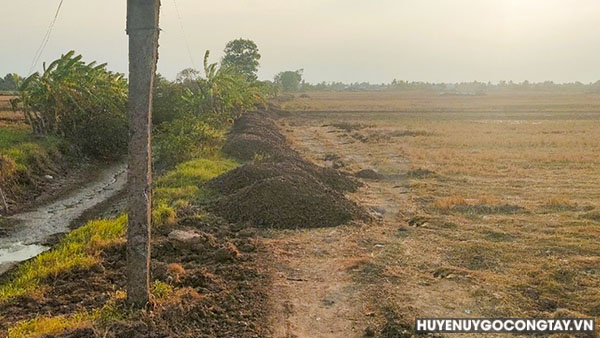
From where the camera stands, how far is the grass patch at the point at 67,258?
668cm

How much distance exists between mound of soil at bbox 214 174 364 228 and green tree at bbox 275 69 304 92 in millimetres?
110362

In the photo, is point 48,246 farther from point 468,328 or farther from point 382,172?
point 382,172

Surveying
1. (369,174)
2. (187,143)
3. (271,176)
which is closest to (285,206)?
(271,176)

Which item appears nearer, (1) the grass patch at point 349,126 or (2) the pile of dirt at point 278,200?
(2) the pile of dirt at point 278,200

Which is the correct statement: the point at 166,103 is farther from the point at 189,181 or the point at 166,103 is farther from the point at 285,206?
the point at 285,206

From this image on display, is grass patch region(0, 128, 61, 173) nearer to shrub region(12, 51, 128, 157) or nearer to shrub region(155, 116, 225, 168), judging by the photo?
shrub region(12, 51, 128, 157)

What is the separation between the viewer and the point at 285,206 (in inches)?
400

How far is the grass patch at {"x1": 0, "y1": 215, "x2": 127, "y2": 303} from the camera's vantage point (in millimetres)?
6679

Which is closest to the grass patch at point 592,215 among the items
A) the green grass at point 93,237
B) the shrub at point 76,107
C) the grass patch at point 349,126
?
the green grass at point 93,237

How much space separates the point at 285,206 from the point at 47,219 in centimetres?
563

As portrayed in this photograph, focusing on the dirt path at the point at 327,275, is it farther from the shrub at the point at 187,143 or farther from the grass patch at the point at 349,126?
the grass patch at the point at 349,126

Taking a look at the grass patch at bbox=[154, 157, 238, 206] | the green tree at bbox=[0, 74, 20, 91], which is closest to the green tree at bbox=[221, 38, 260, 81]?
the green tree at bbox=[0, 74, 20, 91]

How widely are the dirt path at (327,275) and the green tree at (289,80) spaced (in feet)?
362

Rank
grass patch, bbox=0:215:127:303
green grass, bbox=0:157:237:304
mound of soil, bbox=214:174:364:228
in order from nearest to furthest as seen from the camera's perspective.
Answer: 1. grass patch, bbox=0:215:127:303
2. green grass, bbox=0:157:237:304
3. mound of soil, bbox=214:174:364:228
